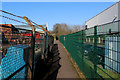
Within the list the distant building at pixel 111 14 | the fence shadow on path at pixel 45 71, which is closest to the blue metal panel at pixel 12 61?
the fence shadow on path at pixel 45 71

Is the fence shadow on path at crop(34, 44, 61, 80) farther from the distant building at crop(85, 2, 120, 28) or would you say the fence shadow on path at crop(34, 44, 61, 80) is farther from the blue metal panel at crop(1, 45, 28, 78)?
the distant building at crop(85, 2, 120, 28)

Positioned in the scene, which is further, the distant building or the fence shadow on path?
the distant building

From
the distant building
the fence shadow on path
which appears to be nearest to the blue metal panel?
the fence shadow on path

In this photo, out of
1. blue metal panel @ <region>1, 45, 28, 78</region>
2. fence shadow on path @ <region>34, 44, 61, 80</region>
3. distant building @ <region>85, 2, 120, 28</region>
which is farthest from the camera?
distant building @ <region>85, 2, 120, 28</region>

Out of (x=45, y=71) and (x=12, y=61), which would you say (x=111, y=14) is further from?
(x=12, y=61)

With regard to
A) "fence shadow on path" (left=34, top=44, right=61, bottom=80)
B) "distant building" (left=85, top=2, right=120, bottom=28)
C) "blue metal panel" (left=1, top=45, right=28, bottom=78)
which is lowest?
"fence shadow on path" (left=34, top=44, right=61, bottom=80)

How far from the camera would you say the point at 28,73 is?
2.90 meters

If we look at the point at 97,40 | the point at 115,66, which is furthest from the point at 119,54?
the point at 97,40

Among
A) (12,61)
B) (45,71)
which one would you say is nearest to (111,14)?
(45,71)

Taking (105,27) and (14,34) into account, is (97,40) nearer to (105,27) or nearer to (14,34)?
(105,27)

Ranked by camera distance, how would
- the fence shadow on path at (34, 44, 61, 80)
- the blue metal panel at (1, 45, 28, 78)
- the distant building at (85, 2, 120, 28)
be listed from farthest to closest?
the distant building at (85, 2, 120, 28) → the fence shadow on path at (34, 44, 61, 80) → the blue metal panel at (1, 45, 28, 78)

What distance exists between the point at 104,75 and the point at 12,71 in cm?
175

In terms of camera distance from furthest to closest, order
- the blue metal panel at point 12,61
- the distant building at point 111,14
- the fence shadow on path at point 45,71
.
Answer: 1. the distant building at point 111,14
2. the fence shadow on path at point 45,71
3. the blue metal panel at point 12,61

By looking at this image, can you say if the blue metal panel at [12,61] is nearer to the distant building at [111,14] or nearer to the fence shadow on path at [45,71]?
the fence shadow on path at [45,71]
